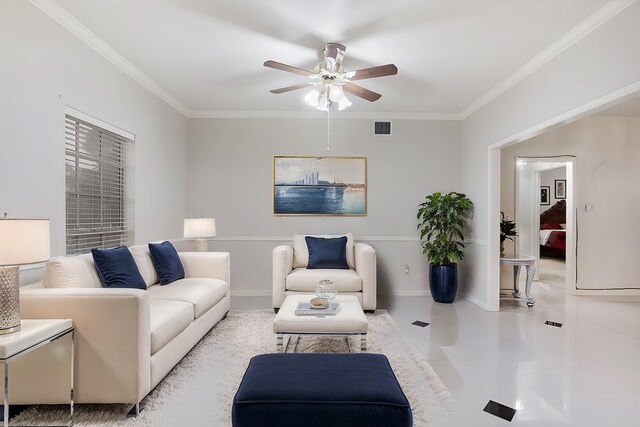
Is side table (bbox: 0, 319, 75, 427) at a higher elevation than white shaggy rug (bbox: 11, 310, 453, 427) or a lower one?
higher

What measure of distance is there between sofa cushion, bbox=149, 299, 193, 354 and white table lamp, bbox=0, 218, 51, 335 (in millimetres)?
678

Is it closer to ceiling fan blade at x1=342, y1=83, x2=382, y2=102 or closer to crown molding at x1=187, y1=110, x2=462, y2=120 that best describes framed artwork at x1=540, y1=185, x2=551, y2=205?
crown molding at x1=187, y1=110, x2=462, y2=120

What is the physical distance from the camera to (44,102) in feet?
7.92

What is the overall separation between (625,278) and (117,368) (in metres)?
6.29

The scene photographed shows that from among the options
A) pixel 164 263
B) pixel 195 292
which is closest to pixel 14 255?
pixel 195 292

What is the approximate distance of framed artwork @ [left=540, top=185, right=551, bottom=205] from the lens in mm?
9664

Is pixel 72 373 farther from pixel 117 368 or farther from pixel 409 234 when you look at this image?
pixel 409 234

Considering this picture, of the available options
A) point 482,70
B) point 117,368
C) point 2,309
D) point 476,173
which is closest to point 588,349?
point 476,173

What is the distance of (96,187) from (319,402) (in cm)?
283

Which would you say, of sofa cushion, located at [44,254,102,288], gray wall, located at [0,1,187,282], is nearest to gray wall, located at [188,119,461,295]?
gray wall, located at [0,1,187,282]

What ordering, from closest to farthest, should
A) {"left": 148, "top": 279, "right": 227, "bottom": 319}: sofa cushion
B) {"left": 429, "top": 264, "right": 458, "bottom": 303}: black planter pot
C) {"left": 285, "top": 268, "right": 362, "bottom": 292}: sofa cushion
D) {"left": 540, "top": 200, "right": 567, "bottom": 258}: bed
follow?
{"left": 148, "top": 279, "right": 227, "bottom": 319}: sofa cushion, {"left": 285, "top": 268, "right": 362, "bottom": 292}: sofa cushion, {"left": 429, "top": 264, "right": 458, "bottom": 303}: black planter pot, {"left": 540, "top": 200, "right": 567, "bottom": 258}: bed

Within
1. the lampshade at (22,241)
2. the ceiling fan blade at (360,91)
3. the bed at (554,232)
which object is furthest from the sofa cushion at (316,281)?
the bed at (554,232)

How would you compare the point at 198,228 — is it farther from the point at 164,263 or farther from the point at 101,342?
the point at 101,342

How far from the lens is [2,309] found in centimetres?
166
